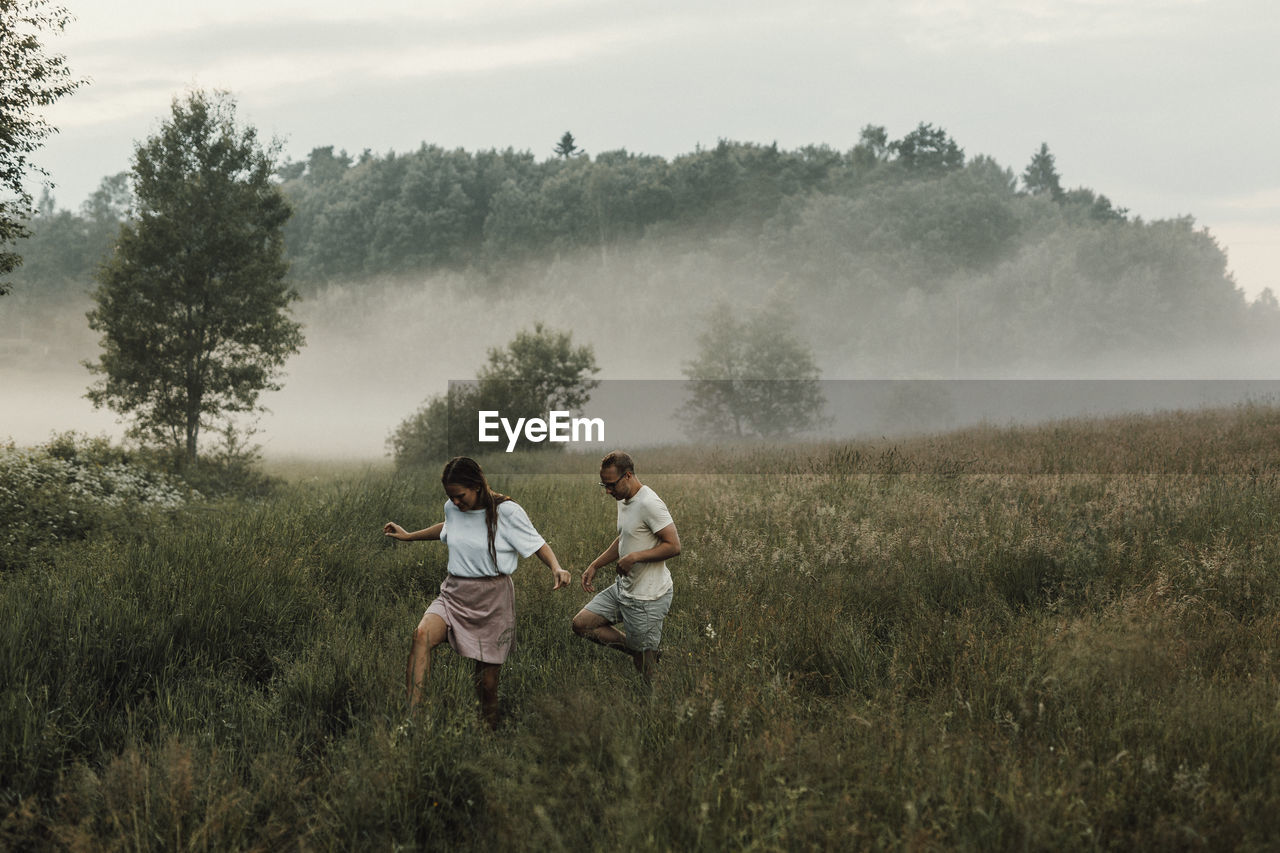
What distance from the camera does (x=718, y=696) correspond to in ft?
15.9

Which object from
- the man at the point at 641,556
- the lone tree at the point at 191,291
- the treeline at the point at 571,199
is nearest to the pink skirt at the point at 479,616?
the man at the point at 641,556

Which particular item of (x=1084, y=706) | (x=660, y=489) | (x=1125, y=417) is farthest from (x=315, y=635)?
(x=1125, y=417)

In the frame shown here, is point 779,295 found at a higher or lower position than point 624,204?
lower

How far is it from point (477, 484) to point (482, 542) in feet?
1.29

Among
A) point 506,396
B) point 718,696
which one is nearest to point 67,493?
point 718,696

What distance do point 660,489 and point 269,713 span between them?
10.1 m

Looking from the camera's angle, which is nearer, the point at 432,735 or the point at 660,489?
the point at 432,735

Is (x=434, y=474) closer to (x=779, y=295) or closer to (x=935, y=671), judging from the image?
(x=935, y=671)

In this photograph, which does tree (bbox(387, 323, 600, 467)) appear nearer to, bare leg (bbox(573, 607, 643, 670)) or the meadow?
the meadow

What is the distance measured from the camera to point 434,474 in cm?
2164

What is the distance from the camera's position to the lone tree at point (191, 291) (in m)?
24.5

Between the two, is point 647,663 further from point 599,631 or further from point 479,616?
point 479,616

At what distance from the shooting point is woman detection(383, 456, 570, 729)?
17.5 ft

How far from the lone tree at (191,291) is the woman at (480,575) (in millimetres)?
23029
